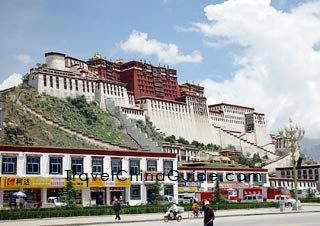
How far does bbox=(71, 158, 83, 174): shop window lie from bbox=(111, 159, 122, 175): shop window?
339 centimetres

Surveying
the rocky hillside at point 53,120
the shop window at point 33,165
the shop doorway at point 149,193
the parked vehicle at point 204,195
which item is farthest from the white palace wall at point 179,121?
the shop window at point 33,165

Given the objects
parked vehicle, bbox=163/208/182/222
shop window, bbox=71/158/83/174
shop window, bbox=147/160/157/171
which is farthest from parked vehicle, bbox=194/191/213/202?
parked vehicle, bbox=163/208/182/222

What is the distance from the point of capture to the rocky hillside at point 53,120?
80.1m

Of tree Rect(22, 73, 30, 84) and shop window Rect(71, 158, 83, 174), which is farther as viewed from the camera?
tree Rect(22, 73, 30, 84)

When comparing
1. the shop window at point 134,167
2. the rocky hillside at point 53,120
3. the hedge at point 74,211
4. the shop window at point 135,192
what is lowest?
the hedge at point 74,211

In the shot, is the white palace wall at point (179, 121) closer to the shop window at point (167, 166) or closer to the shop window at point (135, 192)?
the shop window at point (167, 166)

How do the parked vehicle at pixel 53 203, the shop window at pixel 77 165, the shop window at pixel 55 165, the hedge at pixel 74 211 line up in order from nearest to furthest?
the hedge at pixel 74 211
the parked vehicle at pixel 53 203
the shop window at pixel 55 165
the shop window at pixel 77 165

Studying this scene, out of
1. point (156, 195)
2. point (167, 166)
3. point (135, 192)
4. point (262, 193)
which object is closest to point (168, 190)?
point (167, 166)

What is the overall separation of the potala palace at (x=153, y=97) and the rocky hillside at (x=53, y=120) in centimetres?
300

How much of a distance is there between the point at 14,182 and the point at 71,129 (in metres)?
46.7

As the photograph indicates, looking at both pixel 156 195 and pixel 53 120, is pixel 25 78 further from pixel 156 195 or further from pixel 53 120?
pixel 156 195

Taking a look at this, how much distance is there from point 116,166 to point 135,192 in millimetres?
3436

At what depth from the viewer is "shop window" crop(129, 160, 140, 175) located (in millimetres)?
48094

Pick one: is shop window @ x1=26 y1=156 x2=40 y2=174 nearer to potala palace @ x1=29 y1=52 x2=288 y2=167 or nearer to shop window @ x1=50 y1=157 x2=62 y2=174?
shop window @ x1=50 y1=157 x2=62 y2=174
